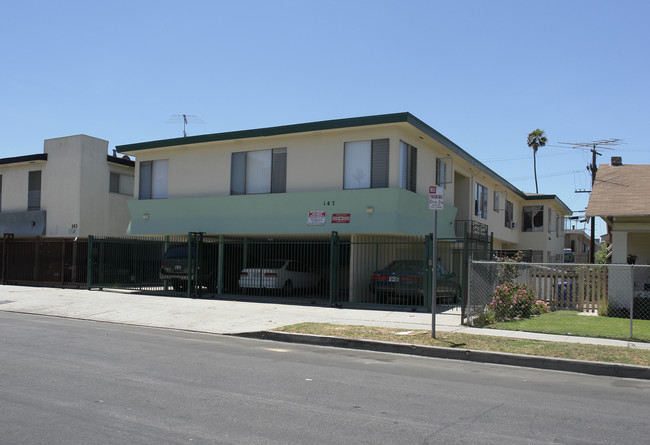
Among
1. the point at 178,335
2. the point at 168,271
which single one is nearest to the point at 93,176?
the point at 168,271

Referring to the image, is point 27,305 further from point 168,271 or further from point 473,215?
point 473,215

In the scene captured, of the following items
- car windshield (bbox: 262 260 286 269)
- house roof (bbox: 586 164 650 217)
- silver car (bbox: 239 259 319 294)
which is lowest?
silver car (bbox: 239 259 319 294)

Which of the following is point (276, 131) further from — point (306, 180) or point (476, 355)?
point (476, 355)

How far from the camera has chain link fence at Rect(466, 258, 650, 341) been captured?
41.2 ft

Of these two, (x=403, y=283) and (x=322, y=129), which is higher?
(x=322, y=129)

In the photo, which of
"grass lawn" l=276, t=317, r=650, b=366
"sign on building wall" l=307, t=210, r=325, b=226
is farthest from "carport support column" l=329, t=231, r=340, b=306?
"grass lawn" l=276, t=317, r=650, b=366

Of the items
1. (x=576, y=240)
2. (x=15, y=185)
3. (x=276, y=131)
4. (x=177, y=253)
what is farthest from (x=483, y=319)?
(x=576, y=240)

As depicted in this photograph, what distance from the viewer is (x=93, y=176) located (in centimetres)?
2717

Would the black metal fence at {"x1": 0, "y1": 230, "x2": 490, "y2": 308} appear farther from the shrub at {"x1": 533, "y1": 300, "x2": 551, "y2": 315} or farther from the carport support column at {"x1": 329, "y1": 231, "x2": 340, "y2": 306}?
the shrub at {"x1": 533, "y1": 300, "x2": 551, "y2": 315}

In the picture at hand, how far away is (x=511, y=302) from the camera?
1405 centimetres

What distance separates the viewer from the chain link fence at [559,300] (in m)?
12.5

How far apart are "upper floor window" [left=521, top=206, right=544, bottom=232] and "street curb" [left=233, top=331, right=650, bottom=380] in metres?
26.2

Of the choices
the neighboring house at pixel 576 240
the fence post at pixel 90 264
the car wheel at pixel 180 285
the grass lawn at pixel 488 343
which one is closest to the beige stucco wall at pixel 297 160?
the fence post at pixel 90 264

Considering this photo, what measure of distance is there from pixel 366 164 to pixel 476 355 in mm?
9762
